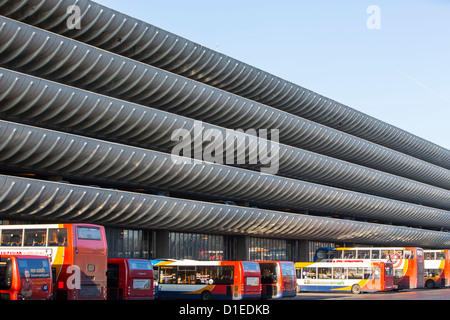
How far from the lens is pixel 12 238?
30891mm

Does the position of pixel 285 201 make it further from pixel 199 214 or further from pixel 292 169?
pixel 199 214

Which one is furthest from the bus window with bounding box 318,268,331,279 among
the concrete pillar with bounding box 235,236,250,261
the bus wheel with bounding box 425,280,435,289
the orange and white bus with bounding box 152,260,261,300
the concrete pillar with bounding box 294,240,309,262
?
the concrete pillar with bounding box 294,240,309,262

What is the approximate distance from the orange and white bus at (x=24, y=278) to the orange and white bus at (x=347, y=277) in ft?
98.9

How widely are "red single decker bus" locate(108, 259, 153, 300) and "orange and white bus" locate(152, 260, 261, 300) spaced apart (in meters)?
5.94

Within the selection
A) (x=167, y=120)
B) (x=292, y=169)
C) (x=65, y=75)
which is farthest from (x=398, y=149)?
(x=65, y=75)

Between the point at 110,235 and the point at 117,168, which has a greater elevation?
the point at 117,168

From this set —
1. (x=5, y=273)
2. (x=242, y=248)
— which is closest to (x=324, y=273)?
(x=242, y=248)

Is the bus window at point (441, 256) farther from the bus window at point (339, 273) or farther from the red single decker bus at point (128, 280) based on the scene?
the red single decker bus at point (128, 280)

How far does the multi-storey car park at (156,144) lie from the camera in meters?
44.8

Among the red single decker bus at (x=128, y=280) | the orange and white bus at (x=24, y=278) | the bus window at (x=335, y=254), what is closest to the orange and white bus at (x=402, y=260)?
the bus window at (x=335, y=254)

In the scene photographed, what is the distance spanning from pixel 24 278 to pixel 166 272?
16626 mm

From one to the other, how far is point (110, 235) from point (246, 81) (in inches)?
875

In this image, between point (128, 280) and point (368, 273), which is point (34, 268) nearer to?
point (128, 280)
